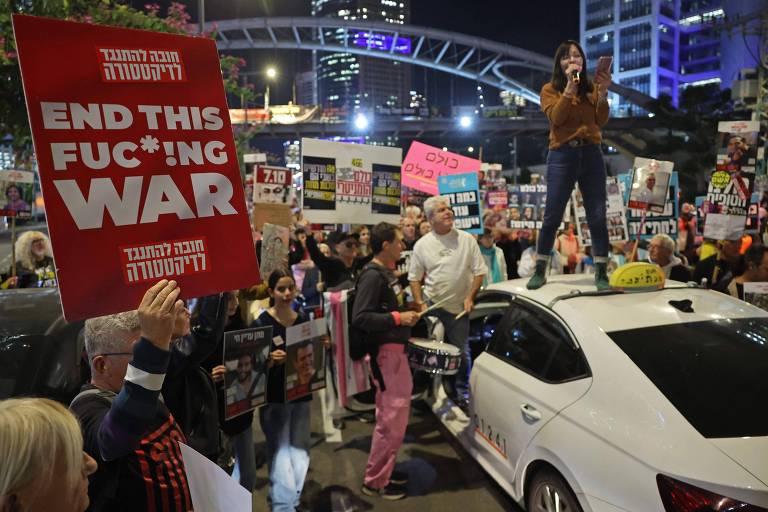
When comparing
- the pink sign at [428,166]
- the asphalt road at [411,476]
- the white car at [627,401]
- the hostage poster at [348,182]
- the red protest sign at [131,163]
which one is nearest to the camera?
the red protest sign at [131,163]

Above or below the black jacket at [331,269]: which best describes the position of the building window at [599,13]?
above

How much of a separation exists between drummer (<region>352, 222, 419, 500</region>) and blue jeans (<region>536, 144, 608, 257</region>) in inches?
50.6

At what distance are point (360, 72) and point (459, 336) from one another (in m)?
173

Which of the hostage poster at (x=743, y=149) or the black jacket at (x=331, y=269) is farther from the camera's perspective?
the hostage poster at (x=743, y=149)

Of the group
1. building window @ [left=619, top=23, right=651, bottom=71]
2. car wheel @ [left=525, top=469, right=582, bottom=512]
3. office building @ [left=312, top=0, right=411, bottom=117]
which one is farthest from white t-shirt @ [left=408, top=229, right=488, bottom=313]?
office building @ [left=312, top=0, right=411, bottom=117]

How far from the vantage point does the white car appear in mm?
2480

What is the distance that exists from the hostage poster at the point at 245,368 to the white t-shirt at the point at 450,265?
7.36 feet

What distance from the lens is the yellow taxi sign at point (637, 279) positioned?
3779mm

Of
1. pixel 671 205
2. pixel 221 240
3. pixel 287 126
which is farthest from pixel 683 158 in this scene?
pixel 221 240

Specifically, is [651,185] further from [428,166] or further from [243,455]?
[243,455]

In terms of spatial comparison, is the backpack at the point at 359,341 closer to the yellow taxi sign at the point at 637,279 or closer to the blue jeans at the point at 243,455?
the blue jeans at the point at 243,455

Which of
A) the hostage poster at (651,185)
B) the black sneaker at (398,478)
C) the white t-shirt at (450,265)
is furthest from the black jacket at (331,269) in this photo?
the hostage poster at (651,185)

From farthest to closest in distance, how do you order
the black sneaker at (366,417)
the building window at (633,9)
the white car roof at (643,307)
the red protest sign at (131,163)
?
1. the building window at (633,9)
2. the black sneaker at (366,417)
3. the white car roof at (643,307)
4. the red protest sign at (131,163)

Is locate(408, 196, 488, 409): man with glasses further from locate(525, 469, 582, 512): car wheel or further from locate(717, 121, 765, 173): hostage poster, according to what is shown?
locate(717, 121, 765, 173): hostage poster
